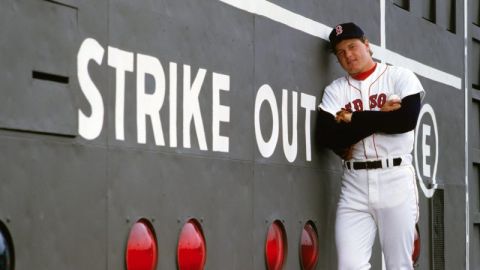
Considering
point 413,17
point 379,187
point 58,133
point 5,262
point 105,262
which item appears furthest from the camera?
point 413,17

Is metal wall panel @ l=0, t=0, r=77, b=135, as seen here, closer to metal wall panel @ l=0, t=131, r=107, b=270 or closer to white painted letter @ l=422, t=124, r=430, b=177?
metal wall panel @ l=0, t=131, r=107, b=270

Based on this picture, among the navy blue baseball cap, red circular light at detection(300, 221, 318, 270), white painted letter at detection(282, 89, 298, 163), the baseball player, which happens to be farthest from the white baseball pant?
the navy blue baseball cap

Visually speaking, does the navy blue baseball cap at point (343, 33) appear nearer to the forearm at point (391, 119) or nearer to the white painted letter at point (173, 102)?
the forearm at point (391, 119)

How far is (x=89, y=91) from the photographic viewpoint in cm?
363

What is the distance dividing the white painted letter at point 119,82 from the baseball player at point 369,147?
172 centimetres

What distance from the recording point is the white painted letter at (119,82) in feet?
12.3

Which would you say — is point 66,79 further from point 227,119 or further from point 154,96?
point 227,119

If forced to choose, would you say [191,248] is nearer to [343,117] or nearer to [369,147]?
[343,117]

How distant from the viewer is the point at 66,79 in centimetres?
353

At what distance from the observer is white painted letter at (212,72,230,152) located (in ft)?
14.4

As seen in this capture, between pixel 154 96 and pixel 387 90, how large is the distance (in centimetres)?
187

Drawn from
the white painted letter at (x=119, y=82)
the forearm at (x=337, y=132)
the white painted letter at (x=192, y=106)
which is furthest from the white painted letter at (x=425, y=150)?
the white painted letter at (x=119, y=82)

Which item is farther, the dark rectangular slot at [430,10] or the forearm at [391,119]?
the dark rectangular slot at [430,10]

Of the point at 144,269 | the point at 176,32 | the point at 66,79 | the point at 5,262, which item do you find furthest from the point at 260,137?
the point at 5,262
